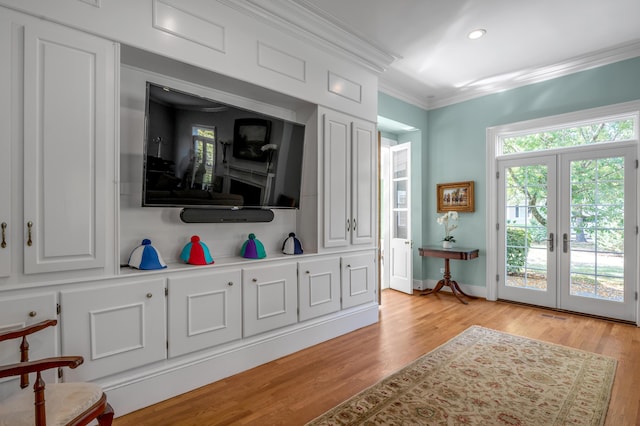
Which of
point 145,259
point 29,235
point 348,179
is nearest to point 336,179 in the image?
point 348,179

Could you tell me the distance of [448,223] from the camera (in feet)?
17.4

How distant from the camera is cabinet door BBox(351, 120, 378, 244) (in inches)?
144

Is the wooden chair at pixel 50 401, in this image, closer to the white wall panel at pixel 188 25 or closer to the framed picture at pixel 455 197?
the white wall panel at pixel 188 25

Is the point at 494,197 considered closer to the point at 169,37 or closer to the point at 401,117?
the point at 401,117

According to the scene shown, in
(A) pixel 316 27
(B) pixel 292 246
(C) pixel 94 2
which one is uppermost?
(A) pixel 316 27

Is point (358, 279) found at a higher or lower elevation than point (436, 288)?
higher

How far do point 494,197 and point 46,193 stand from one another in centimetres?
502

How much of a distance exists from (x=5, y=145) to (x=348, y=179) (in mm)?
2675

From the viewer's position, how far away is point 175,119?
239cm

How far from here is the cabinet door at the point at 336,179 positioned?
338 cm

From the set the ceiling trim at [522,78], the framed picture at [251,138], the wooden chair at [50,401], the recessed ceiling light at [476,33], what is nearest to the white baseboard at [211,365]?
the wooden chair at [50,401]

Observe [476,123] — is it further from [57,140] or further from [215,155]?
[57,140]

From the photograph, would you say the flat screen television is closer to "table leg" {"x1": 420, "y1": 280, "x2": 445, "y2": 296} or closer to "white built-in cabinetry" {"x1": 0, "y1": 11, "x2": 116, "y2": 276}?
"white built-in cabinetry" {"x1": 0, "y1": 11, "x2": 116, "y2": 276}

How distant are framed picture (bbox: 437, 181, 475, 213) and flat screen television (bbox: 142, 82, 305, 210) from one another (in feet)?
9.88
